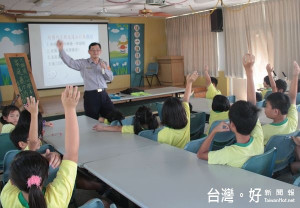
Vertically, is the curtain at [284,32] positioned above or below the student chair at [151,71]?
above

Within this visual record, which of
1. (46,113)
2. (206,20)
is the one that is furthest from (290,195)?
(206,20)

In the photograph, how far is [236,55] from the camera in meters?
8.05

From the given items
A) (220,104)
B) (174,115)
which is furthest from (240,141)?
(220,104)

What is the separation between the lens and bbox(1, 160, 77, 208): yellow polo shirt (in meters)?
1.40

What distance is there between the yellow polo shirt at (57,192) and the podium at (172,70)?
8.14 meters

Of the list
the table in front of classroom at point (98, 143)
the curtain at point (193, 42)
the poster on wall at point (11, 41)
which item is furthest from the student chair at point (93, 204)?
the curtain at point (193, 42)

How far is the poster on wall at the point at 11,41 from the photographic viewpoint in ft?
25.5

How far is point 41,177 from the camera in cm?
132

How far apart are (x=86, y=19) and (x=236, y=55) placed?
4246 mm

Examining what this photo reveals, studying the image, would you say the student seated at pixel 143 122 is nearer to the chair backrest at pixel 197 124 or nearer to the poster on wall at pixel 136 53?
the chair backrest at pixel 197 124

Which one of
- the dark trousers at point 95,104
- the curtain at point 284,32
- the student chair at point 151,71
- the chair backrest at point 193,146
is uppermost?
the curtain at point 284,32

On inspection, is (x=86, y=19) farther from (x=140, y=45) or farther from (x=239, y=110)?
(x=239, y=110)

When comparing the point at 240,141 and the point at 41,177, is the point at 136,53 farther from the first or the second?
the point at 41,177

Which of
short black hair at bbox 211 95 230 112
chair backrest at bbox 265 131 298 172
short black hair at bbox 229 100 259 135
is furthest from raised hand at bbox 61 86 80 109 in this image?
short black hair at bbox 211 95 230 112
